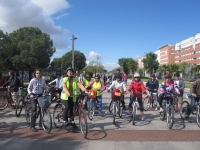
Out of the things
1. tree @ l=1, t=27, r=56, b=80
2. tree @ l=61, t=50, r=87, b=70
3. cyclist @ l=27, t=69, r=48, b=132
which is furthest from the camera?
tree @ l=61, t=50, r=87, b=70

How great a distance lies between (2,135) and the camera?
18.5ft

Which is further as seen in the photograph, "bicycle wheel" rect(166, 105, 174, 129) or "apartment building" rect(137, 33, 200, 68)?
"apartment building" rect(137, 33, 200, 68)

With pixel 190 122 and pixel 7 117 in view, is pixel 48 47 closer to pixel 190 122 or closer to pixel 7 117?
pixel 7 117

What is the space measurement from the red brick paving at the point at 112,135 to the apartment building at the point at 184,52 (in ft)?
278

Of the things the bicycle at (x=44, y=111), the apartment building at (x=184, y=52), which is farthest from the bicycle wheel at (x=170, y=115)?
the apartment building at (x=184, y=52)

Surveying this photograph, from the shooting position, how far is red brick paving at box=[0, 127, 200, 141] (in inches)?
211

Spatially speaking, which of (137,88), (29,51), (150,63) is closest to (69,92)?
(137,88)

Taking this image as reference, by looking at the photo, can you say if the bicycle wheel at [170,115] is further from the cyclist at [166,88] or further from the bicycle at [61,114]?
the bicycle at [61,114]

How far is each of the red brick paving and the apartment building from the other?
84.6 m

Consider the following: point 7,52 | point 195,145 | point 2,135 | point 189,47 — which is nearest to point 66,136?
point 2,135

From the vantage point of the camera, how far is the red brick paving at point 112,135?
537 cm

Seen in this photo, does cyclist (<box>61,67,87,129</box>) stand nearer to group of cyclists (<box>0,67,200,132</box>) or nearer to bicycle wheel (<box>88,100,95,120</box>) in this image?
group of cyclists (<box>0,67,200,132</box>)

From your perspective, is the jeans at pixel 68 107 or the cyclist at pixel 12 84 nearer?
the jeans at pixel 68 107

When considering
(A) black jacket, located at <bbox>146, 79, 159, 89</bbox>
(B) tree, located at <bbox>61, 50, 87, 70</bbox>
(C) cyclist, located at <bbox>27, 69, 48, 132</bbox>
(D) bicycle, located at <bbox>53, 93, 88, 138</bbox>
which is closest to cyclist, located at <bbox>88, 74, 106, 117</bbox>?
(D) bicycle, located at <bbox>53, 93, 88, 138</bbox>
